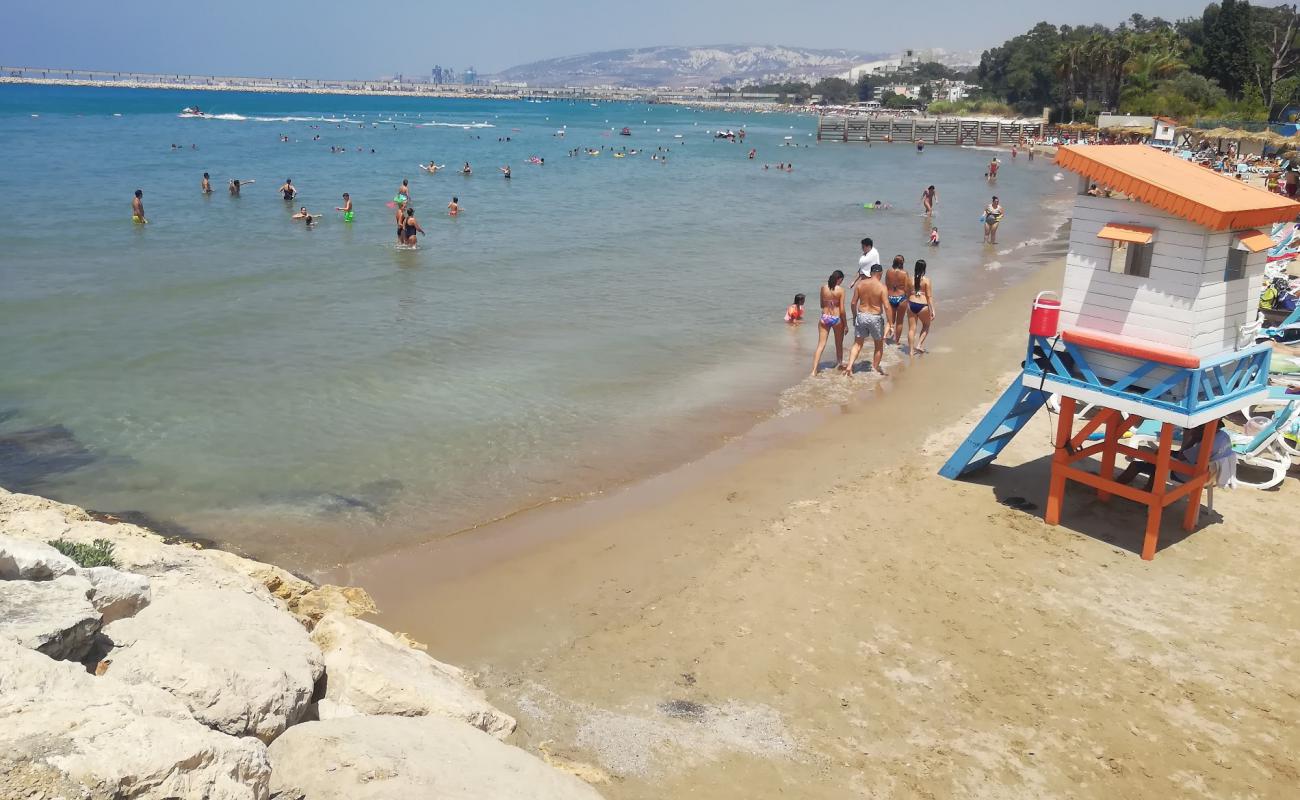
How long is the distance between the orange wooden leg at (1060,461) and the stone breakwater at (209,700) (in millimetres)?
5062

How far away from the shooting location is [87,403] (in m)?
11.0

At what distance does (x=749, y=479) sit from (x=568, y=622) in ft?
10.1

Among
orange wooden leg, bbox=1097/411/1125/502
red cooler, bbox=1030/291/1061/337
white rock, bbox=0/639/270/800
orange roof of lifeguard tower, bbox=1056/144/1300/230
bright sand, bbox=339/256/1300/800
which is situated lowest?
bright sand, bbox=339/256/1300/800

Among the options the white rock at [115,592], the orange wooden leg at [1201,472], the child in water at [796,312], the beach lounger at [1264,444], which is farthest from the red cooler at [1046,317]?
the child in water at [796,312]

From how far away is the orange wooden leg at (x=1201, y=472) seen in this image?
7.31 metres

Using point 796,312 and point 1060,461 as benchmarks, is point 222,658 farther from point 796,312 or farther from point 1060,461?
point 796,312

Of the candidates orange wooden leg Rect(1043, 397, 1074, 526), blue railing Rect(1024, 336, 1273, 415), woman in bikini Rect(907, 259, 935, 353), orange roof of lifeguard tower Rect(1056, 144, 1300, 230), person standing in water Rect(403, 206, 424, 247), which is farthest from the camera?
person standing in water Rect(403, 206, 424, 247)

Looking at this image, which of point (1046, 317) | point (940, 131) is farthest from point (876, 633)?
point (940, 131)

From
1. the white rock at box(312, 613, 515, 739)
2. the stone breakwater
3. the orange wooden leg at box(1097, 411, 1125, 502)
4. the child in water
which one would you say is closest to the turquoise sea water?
the child in water

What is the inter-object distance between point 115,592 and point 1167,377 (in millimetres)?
6819

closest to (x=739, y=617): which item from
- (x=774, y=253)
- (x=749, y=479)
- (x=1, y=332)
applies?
(x=749, y=479)

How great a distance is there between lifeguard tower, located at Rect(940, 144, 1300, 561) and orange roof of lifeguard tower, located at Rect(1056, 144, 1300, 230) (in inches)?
0.4

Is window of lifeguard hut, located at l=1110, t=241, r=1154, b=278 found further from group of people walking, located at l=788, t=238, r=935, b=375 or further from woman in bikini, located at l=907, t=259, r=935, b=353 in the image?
woman in bikini, located at l=907, t=259, r=935, b=353

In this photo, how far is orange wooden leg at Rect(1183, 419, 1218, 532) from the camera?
7312 millimetres
